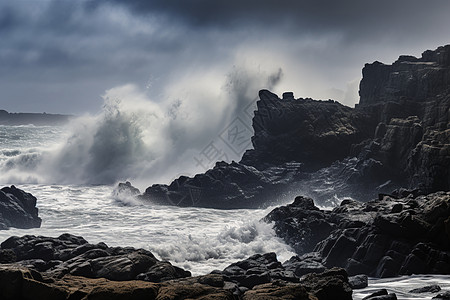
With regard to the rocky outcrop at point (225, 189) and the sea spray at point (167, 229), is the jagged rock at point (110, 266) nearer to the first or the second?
the sea spray at point (167, 229)

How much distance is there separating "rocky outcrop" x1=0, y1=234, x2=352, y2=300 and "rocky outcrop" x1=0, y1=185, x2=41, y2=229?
1174 centimetres

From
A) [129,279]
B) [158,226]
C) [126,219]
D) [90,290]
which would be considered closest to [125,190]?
[126,219]

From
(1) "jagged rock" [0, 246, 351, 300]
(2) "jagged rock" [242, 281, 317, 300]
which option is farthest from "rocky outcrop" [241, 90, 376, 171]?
(2) "jagged rock" [242, 281, 317, 300]

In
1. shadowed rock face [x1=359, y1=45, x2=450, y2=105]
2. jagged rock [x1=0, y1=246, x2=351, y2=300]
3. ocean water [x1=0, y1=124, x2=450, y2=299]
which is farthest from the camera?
shadowed rock face [x1=359, y1=45, x2=450, y2=105]

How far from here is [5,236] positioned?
26.3 metres

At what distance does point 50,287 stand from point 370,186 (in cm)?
3328

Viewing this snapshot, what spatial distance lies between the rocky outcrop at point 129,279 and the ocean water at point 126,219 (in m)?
2.69

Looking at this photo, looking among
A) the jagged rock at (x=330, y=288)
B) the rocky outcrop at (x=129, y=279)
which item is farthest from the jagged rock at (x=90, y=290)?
the jagged rock at (x=330, y=288)

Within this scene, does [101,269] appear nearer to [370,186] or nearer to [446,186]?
[446,186]

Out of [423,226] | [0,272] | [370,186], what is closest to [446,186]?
[370,186]

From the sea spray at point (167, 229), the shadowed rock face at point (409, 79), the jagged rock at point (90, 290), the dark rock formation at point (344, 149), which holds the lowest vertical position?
the sea spray at point (167, 229)

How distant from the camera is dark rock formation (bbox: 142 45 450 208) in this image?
125ft

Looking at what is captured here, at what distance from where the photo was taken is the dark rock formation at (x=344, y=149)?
38.2m

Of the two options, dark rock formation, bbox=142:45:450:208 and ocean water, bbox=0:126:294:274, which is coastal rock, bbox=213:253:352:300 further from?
dark rock formation, bbox=142:45:450:208
